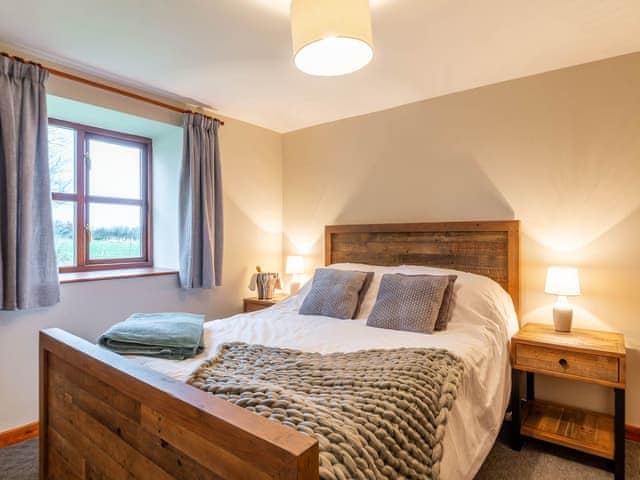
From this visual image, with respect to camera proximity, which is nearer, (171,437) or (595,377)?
(171,437)

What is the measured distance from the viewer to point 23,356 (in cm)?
231

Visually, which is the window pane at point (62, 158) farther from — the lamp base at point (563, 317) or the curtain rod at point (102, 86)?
the lamp base at point (563, 317)

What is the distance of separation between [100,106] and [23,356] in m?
1.68

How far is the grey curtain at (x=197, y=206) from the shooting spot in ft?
10.0

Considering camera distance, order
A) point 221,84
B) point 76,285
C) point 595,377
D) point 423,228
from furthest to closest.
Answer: point 423,228 → point 221,84 → point 76,285 → point 595,377

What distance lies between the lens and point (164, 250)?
334cm

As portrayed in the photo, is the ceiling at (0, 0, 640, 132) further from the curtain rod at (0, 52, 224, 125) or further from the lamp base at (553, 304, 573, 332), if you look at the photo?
the lamp base at (553, 304, 573, 332)

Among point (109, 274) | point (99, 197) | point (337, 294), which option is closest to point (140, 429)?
point (337, 294)

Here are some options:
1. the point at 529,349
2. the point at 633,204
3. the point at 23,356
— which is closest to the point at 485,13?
the point at 633,204

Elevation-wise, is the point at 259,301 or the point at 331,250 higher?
the point at 331,250

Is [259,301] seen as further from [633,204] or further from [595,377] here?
[633,204]

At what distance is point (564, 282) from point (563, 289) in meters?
0.04

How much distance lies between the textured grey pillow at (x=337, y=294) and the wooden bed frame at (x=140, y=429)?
1444mm

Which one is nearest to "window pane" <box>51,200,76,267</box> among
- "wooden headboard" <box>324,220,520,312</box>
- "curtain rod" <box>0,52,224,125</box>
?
"curtain rod" <box>0,52,224,125</box>
